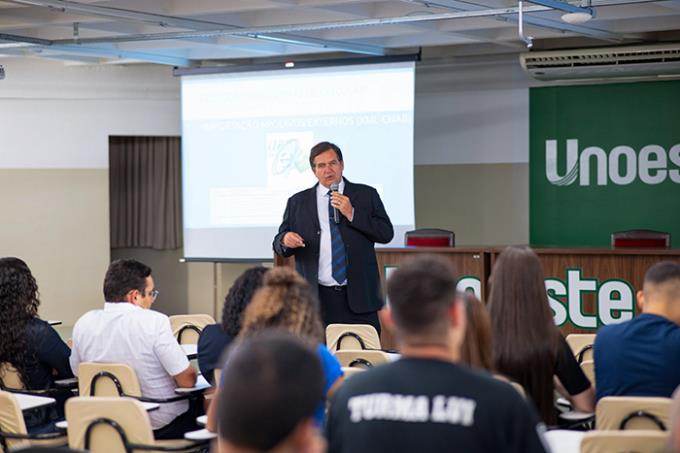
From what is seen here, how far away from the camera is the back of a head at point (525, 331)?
3773 mm

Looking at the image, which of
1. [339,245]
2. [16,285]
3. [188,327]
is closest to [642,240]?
[339,245]

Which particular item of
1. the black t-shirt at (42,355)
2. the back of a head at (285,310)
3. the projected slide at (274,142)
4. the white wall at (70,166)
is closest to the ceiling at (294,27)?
the projected slide at (274,142)

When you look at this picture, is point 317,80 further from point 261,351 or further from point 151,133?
point 261,351

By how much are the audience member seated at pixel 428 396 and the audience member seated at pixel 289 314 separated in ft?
2.83

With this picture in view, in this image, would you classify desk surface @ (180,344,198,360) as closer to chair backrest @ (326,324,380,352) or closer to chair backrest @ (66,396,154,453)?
chair backrest @ (326,324,380,352)

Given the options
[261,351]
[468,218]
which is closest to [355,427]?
[261,351]

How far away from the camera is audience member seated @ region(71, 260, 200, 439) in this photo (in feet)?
15.5

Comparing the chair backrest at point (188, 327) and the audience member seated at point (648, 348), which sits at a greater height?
the audience member seated at point (648, 348)

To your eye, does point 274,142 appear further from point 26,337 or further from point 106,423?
point 106,423

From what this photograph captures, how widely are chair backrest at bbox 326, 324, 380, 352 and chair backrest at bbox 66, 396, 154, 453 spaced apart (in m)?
2.18

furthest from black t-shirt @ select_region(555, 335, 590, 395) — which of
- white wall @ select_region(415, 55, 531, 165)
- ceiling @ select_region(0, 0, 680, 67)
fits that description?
white wall @ select_region(415, 55, 531, 165)

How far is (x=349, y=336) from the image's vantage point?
5.80 m

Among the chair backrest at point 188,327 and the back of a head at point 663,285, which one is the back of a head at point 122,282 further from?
the back of a head at point 663,285

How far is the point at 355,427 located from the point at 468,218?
358 inches
